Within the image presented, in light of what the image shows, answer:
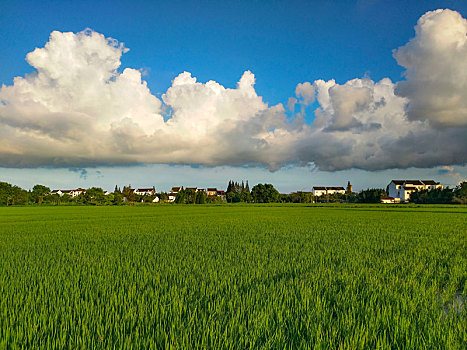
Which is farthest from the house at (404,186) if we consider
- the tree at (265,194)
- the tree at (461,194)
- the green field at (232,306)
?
the green field at (232,306)

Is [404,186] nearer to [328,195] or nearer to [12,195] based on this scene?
[328,195]

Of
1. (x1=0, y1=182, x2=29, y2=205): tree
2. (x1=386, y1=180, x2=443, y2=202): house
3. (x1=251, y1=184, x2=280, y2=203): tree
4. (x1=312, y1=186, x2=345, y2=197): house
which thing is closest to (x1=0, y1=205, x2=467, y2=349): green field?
(x1=0, y1=182, x2=29, y2=205): tree

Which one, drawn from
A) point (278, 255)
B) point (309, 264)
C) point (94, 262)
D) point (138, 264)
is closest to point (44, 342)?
point (138, 264)

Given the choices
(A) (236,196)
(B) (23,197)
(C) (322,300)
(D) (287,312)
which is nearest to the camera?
(D) (287,312)

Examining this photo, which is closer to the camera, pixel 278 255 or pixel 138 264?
pixel 138 264

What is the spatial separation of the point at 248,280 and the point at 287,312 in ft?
5.64

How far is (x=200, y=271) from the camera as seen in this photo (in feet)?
19.8

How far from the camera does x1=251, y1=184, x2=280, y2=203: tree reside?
349 feet

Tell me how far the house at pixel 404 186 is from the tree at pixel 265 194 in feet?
178

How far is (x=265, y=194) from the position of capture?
107 m

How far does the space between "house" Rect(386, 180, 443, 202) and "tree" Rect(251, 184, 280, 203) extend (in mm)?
54167

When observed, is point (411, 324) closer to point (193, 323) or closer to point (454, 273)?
point (193, 323)

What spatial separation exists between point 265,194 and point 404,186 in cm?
5966

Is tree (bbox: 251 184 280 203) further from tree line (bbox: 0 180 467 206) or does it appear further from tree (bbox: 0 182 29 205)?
tree (bbox: 0 182 29 205)
